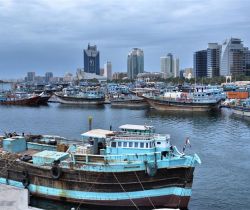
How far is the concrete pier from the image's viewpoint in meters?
28.6

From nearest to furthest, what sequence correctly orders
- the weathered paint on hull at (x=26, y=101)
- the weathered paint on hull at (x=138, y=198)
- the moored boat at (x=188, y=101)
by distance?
the weathered paint on hull at (x=138, y=198), the moored boat at (x=188, y=101), the weathered paint on hull at (x=26, y=101)

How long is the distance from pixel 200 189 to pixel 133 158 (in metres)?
9.44

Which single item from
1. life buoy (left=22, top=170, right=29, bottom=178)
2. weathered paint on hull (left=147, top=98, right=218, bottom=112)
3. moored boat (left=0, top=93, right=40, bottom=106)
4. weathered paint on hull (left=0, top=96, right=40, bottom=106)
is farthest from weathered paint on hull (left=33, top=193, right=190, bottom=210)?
moored boat (left=0, top=93, right=40, bottom=106)

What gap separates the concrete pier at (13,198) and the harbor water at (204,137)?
281 cm

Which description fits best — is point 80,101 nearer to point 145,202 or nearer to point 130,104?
point 130,104

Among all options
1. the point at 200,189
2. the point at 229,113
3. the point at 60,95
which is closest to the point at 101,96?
the point at 60,95

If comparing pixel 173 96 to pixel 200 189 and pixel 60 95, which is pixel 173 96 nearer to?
pixel 60 95

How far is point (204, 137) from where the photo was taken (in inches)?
2687

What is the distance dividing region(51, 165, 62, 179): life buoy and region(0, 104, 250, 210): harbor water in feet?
8.25

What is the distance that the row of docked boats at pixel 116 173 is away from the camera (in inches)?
Answer: 1281

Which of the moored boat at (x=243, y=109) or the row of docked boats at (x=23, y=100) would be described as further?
the row of docked boats at (x=23, y=100)

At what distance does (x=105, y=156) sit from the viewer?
110 ft

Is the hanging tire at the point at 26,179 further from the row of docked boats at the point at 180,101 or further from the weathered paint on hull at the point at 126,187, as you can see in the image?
the row of docked boats at the point at 180,101

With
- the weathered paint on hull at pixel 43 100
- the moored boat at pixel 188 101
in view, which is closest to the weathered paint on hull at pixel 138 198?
the moored boat at pixel 188 101
